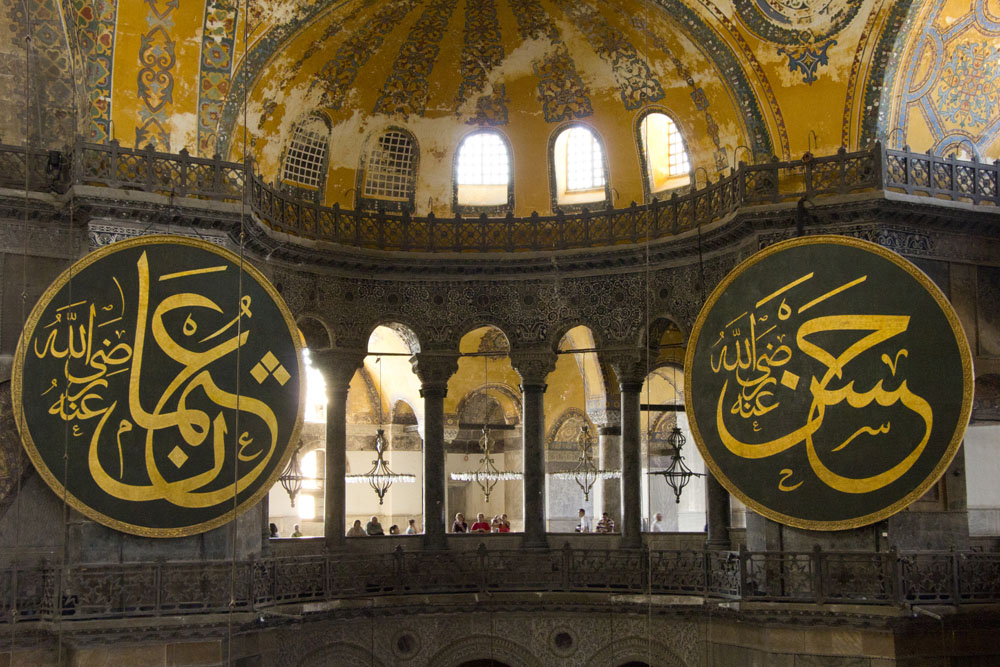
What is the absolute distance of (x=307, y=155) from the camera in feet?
49.3

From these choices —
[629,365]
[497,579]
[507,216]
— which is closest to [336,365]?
[507,216]

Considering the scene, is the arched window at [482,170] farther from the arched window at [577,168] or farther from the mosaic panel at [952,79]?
the mosaic panel at [952,79]

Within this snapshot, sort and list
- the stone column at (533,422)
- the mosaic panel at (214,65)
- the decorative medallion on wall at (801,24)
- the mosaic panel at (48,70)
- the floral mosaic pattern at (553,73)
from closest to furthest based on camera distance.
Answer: the mosaic panel at (48,70), the mosaic panel at (214,65), the decorative medallion on wall at (801,24), the floral mosaic pattern at (553,73), the stone column at (533,422)

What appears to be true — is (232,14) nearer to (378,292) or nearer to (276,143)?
(276,143)

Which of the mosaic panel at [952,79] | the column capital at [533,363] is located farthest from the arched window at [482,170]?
the mosaic panel at [952,79]

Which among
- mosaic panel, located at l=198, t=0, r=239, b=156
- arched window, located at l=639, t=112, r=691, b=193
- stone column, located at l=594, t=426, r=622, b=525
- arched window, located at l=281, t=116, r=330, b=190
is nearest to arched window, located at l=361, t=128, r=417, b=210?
arched window, located at l=281, t=116, r=330, b=190

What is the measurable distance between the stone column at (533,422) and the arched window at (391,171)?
245 centimetres

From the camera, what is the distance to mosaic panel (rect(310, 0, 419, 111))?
14.4 meters

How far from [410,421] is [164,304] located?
1001 cm

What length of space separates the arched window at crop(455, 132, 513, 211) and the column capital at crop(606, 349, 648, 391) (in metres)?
2.56

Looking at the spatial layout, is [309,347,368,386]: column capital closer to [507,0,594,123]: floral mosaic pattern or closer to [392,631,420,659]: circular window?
[392,631,420,659]: circular window

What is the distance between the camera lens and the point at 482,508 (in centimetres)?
2245

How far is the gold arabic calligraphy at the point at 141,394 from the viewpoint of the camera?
11.9 metres

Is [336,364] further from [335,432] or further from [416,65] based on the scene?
[416,65]
